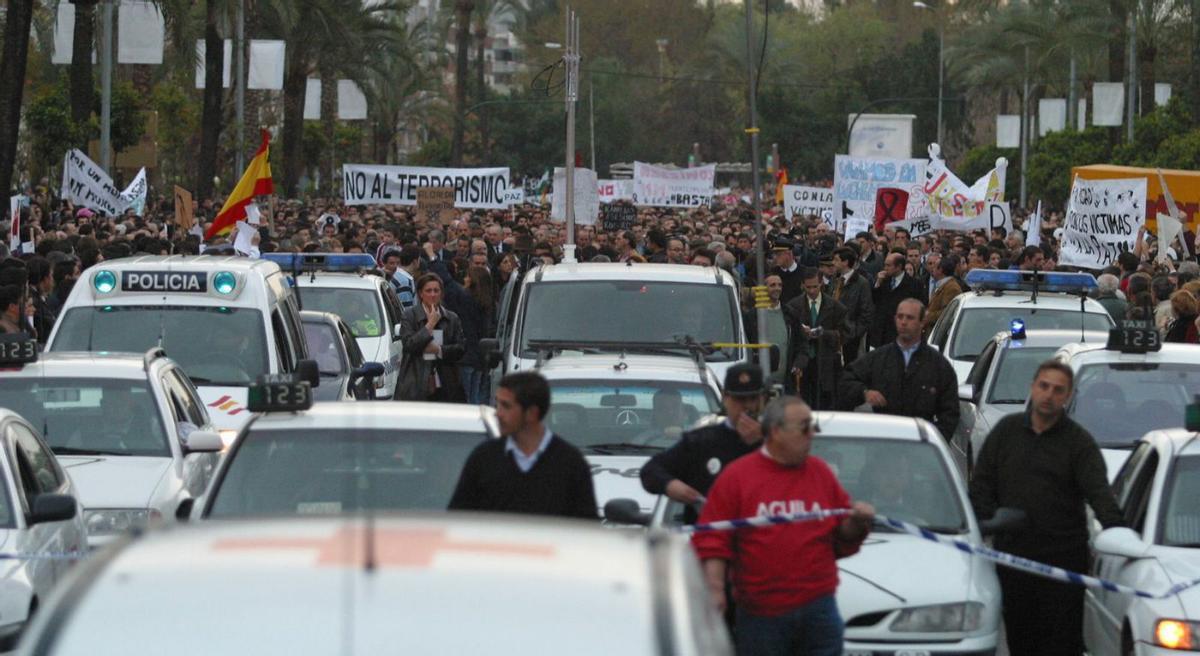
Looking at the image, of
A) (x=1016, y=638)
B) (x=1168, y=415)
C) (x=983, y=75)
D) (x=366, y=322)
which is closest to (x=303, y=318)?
(x=366, y=322)

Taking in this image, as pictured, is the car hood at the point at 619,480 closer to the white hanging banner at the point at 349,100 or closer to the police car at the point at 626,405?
the police car at the point at 626,405

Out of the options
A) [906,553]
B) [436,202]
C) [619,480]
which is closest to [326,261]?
[619,480]

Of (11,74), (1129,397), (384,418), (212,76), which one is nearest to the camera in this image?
(384,418)

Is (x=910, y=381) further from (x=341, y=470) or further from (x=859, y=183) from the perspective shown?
(x=859, y=183)

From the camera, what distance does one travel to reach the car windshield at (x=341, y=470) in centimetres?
838

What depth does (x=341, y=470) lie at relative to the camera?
853 centimetres

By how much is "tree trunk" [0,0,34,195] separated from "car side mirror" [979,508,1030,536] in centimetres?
2078

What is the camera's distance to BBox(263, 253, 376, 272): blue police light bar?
788 inches

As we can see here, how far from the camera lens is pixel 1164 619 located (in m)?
7.81

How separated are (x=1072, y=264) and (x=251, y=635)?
73.4 feet

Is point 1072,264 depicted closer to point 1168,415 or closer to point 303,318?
point 303,318

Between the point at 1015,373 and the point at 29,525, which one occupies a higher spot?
the point at 1015,373

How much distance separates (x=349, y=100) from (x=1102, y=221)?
34941mm

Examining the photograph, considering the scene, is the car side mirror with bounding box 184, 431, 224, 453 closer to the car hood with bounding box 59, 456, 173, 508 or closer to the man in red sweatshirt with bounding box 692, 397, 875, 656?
the car hood with bounding box 59, 456, 173, 508
